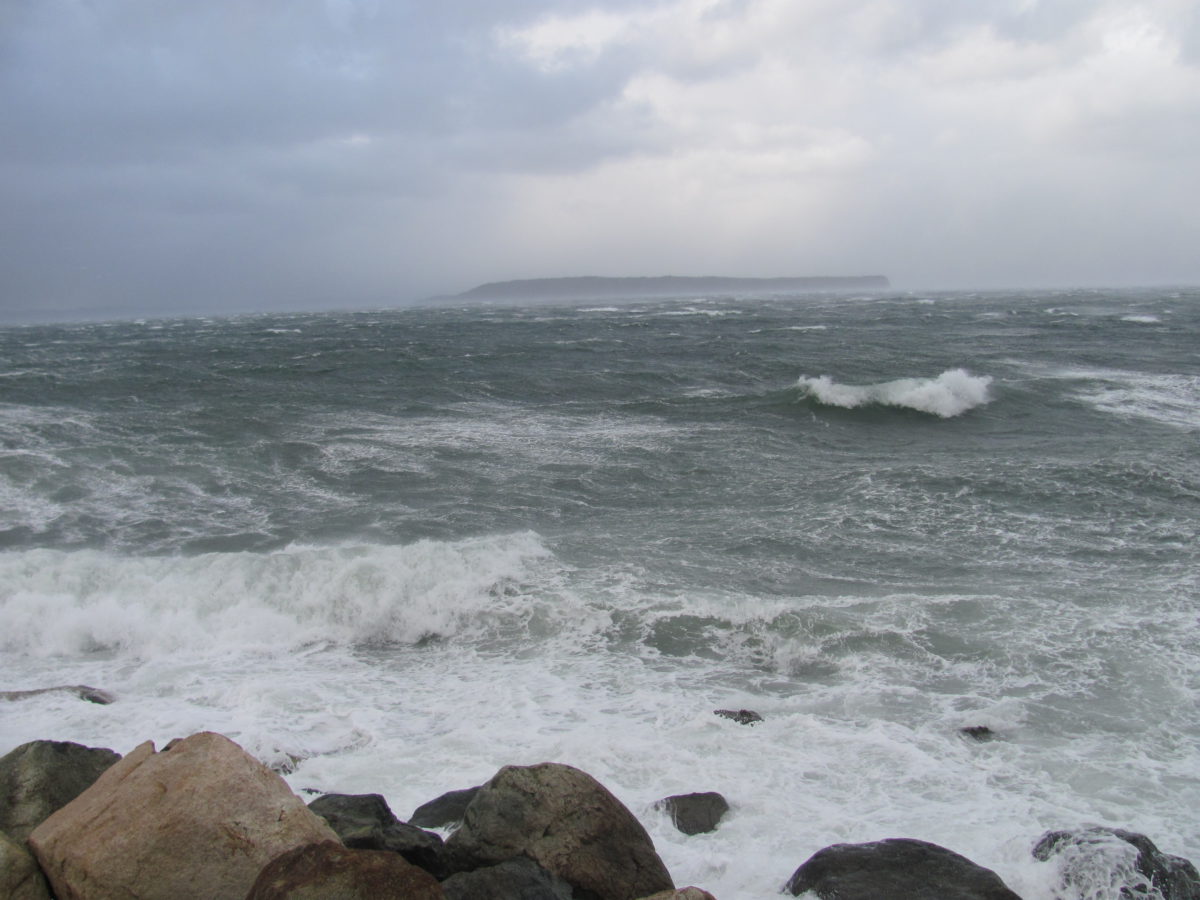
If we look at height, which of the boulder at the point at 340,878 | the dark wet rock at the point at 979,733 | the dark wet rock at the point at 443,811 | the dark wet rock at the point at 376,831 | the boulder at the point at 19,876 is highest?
the boulder at the point at 340,878

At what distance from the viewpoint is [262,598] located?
11984 millimetres

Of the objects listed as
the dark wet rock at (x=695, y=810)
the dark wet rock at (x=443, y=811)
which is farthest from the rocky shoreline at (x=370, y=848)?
the dark wet rock at (x=695, y=810)

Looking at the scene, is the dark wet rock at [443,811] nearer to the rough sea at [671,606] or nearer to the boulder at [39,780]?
the rough sea at [671,606]

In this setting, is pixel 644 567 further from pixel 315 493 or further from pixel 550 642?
pixel 315 493

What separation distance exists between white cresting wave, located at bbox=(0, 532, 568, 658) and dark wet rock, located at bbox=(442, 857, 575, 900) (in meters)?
5.83

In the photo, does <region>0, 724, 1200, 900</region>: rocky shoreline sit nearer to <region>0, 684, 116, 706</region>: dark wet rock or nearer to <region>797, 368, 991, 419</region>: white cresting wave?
<region>0, 684, 116, 706</region>: dark wet rock

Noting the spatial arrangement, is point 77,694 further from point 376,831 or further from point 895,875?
point 895,875

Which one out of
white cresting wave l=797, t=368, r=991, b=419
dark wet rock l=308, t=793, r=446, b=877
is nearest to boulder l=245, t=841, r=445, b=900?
dark wet rock l=308, t=793, r=446, b=877

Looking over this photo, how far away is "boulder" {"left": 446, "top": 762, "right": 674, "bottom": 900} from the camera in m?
5.49

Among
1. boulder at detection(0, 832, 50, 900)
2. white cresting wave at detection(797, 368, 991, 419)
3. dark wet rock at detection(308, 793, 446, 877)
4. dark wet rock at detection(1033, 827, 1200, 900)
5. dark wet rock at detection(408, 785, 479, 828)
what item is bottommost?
dark wet rock at detection(408, 785, 479, 828)

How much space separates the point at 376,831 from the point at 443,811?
1114 mm

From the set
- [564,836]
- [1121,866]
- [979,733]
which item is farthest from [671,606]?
[1121,866]

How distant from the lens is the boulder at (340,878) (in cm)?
421

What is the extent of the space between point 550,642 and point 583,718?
84.8 inches
